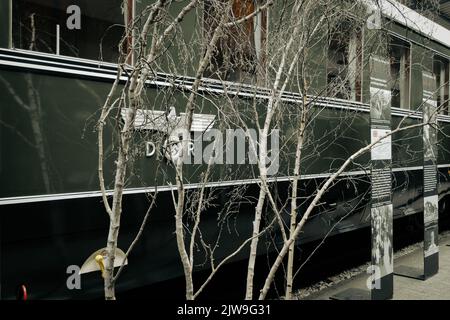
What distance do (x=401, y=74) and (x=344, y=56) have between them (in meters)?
1.88

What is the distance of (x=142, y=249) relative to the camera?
3.63 m

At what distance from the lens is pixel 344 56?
506 centimetres

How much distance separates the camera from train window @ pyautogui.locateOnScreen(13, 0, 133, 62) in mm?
3041

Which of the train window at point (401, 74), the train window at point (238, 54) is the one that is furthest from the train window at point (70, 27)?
the train window at point (401, 74)

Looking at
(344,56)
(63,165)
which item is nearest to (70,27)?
(63,165)

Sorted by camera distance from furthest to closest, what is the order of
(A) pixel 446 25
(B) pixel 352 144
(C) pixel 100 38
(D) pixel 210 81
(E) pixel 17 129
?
(A) pixel 446 25
(B) pixel 352 144
(D) pixel 210 81
(C) pixel 100 38
(E) pixel 17 129

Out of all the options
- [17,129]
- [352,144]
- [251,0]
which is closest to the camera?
[17,129]

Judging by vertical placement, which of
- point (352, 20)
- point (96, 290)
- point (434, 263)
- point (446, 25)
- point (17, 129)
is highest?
point (446, 25)

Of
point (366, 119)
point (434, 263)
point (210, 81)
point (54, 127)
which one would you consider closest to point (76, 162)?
point (54, 127)

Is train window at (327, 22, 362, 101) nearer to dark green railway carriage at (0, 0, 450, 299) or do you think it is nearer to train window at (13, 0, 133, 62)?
dark green railway carriage at (0, 0, 450, 299)

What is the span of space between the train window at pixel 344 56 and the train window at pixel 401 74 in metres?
1.56

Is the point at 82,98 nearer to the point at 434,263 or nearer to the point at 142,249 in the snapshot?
the point at 142,249

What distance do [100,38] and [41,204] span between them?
1278 mm

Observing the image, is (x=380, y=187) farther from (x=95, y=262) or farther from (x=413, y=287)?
(x=95, y=262)
